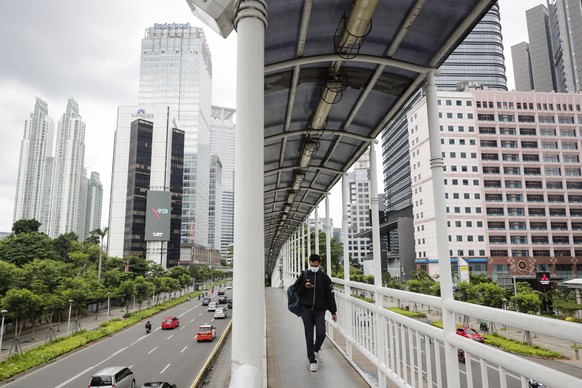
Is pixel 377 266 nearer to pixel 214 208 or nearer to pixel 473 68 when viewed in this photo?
pixel 473 68

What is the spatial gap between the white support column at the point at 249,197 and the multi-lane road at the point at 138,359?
15116mm

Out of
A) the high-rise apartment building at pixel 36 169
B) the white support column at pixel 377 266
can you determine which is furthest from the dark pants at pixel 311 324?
the high-rise apartment building at pixel 36 169

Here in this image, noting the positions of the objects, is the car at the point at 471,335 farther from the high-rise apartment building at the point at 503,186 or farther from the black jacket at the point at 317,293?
the high-rise apartment building at the point at 503,186

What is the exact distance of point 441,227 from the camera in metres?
3.06

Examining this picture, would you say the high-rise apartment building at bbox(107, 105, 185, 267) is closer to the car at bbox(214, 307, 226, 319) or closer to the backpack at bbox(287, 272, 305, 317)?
the car at bbox(214, 307, 226, 319)

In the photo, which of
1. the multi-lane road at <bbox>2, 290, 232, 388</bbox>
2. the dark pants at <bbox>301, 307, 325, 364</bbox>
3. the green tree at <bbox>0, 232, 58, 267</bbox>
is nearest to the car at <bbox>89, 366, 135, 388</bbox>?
the multi-lane road at <bbox>2, 290, 232, 388</bbox>

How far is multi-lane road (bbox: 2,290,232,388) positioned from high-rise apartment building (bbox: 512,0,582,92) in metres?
125

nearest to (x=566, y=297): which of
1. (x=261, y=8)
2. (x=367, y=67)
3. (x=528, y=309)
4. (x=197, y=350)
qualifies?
(x=528, y=309)

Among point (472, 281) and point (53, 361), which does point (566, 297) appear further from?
point (53, 361)

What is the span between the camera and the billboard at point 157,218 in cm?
7275

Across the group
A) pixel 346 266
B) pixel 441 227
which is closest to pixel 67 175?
pixel 346 266

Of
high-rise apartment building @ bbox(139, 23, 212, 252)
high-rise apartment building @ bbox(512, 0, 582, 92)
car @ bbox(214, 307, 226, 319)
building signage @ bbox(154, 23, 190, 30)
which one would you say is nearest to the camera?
car @ bbox(214, 307, 226, 319)

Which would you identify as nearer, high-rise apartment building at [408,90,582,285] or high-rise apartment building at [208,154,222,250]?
high-rise apartment building at [408,90,582,285]

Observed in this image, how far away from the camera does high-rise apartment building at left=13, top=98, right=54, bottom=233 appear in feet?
451
